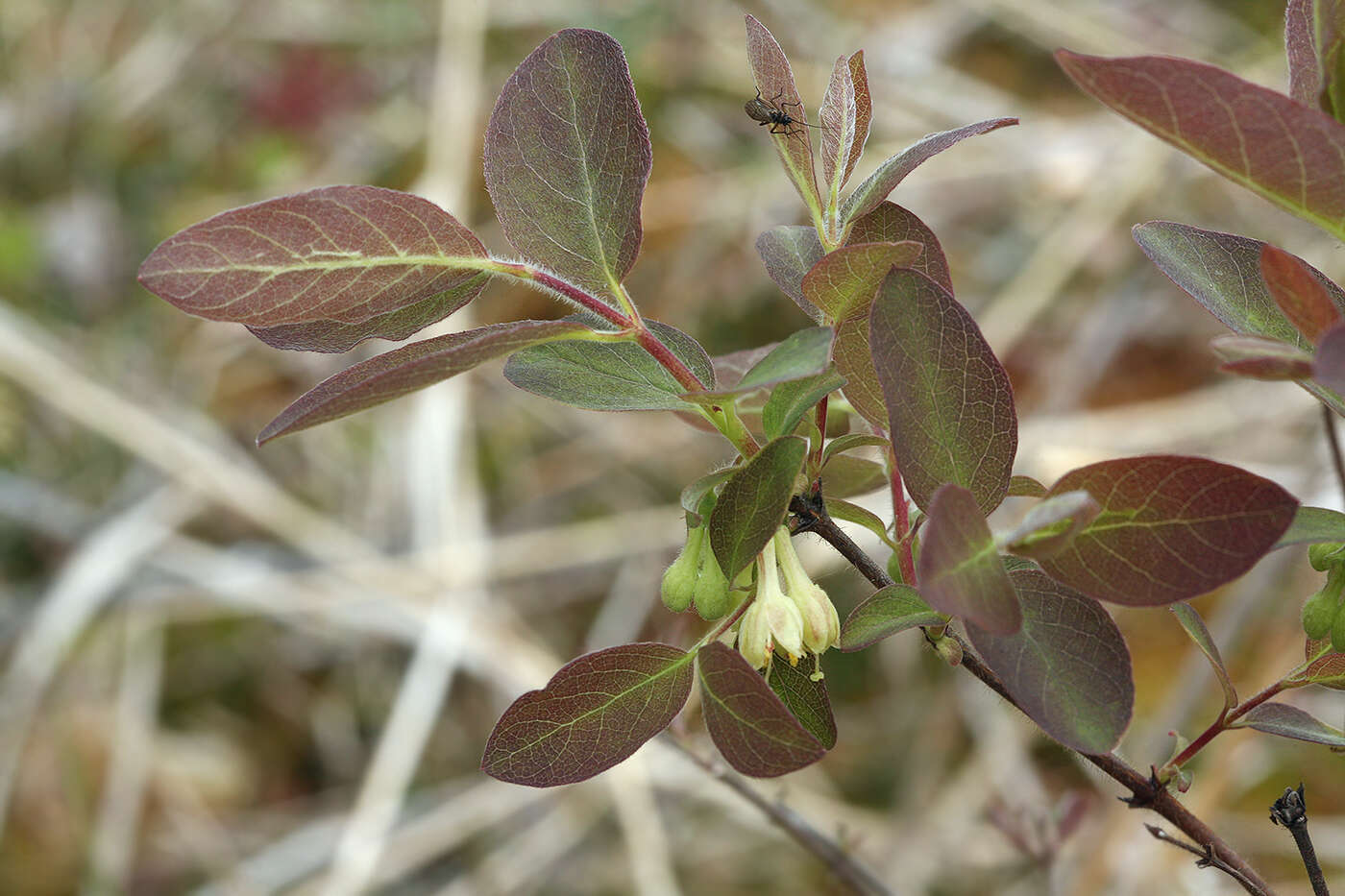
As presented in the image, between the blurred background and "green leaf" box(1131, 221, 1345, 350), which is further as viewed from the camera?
the blurred background

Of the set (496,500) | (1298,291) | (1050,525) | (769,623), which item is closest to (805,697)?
(769,623)

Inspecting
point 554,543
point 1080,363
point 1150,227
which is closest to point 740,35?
point 1080,363

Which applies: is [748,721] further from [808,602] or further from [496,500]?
[496,500]

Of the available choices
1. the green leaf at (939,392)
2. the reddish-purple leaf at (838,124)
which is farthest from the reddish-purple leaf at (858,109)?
the green leaf at (939,392)

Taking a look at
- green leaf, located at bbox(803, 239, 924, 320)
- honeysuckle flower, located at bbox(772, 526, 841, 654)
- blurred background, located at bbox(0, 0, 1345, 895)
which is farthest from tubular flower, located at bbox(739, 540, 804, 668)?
blurred background, located at bbox(0, 0, 1345, 895)

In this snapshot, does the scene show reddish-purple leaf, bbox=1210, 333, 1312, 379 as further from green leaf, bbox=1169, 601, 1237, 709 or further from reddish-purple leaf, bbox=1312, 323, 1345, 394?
green leaf, bbox=1169, 601, 1237, 709

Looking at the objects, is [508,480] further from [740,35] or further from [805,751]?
[805,751]

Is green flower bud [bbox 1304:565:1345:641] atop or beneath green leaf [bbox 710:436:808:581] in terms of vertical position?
beneath
